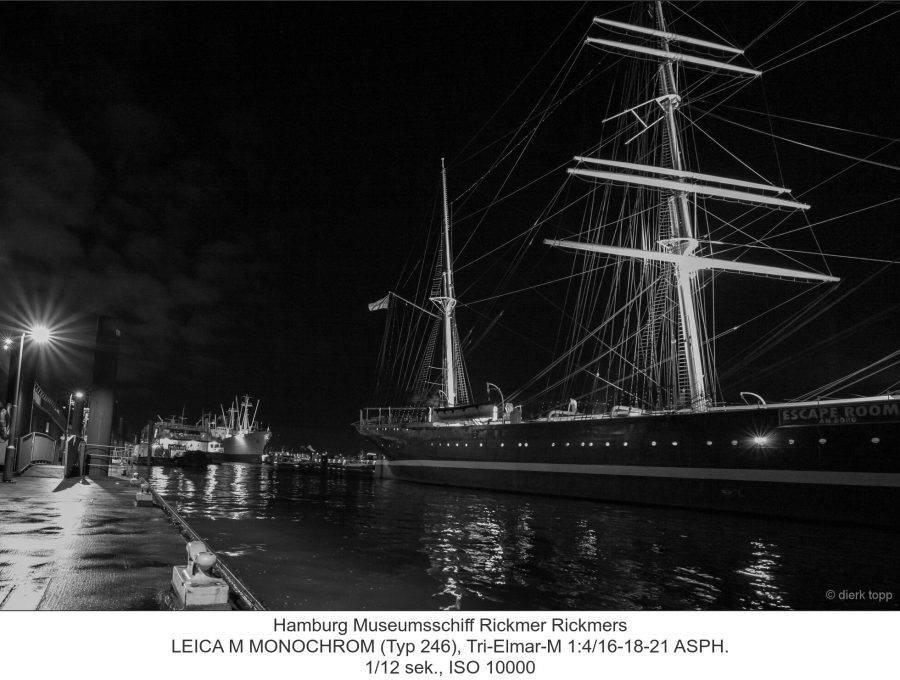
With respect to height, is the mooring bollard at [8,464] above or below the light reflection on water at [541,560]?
above

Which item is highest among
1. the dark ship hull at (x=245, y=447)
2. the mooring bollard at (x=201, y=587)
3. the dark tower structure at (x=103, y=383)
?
the dark tower structure at (x=103, y=383)

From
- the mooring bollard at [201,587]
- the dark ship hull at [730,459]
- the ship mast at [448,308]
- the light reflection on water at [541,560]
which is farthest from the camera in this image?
the ship mast at [448,308]

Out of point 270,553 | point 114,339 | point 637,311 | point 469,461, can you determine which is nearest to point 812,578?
point 270,553

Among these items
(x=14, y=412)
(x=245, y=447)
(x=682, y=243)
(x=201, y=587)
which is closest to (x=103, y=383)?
(x=14, y=412)

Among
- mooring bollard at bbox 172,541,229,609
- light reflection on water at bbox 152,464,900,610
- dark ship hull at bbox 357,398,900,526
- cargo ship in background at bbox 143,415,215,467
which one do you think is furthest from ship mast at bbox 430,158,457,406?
cargo ship in background at bbox 143,415,215,467

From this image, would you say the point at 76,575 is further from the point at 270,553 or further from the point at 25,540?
the point at 270,553

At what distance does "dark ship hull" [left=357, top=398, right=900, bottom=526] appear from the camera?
18.3 meters

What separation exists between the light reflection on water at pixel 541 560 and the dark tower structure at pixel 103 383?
4464 mm

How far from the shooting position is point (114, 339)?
19.0m

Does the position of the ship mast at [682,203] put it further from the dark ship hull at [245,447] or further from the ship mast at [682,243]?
the dark ship hull at [245,447]

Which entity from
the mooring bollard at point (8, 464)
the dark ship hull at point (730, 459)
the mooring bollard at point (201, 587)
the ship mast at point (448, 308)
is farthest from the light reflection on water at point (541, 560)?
the ship mast at point (448, 308)

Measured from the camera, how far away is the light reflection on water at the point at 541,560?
7.65 metres

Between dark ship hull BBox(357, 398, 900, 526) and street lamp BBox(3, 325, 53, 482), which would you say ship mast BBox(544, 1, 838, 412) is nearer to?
Result: dark ship hull BBox(357, 398, 900, 526)

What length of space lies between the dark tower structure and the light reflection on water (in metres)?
4.46
